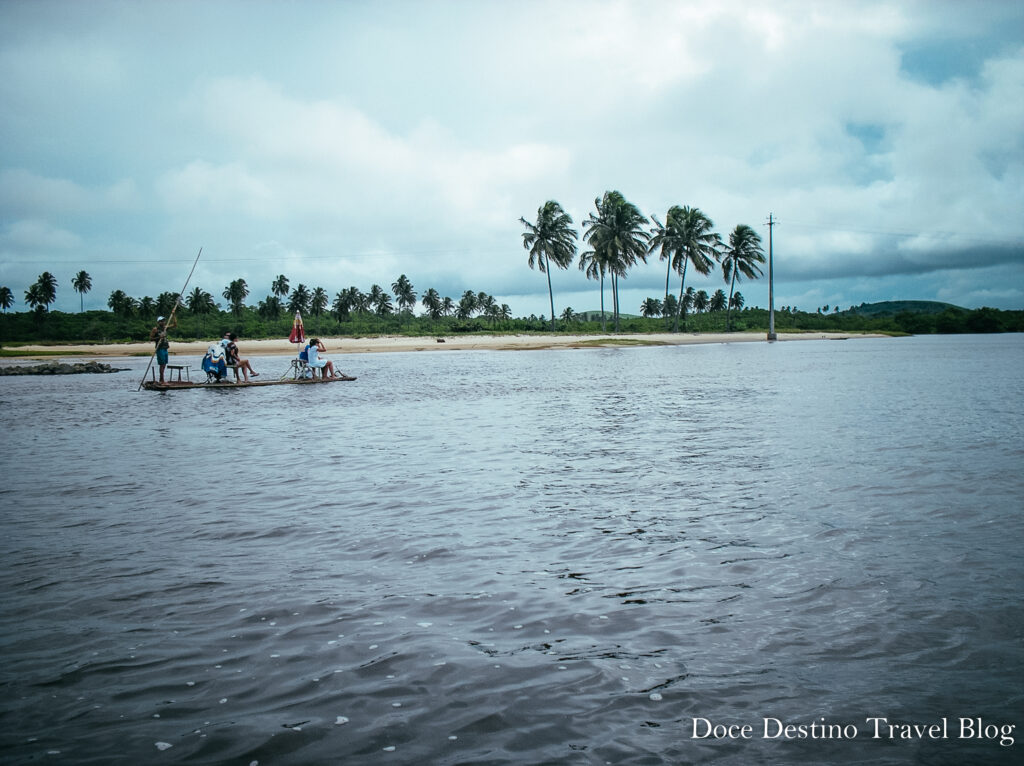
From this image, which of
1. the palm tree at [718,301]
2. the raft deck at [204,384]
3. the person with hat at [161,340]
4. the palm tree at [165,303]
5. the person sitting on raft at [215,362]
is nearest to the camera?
the raft deck at [204,384]

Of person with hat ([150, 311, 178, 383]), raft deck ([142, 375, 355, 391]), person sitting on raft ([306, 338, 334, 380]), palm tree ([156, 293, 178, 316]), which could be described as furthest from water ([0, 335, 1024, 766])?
palm tree ([156, 293, 178, 316])

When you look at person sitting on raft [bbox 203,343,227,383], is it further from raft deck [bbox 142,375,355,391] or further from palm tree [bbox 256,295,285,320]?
palm tree [bbox 256,295,285,320]

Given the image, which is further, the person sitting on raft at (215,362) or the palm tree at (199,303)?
the palm tree at (199,303)

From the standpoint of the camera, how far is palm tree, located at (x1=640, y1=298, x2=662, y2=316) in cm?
15588

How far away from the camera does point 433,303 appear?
132 meters

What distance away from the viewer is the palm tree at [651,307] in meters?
156

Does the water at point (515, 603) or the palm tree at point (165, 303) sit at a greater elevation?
the palm tree at point (165, 303)

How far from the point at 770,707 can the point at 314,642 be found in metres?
2.65

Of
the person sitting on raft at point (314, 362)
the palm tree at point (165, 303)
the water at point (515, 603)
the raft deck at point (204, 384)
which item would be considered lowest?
the water at point (515, 603)

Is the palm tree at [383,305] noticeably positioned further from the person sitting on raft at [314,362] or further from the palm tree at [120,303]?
the person sitting on raft at [314,362]

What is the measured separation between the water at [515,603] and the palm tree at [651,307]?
148 meters

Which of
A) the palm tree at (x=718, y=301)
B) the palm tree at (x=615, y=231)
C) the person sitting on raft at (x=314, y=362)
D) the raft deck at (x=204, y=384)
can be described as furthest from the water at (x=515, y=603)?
the palm tree at (x=718, y=301)

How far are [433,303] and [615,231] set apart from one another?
65.7 m

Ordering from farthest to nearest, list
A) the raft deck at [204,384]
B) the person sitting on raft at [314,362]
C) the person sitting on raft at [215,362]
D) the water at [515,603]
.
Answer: the person sitting on raft at [314,362] < the person sitting on raft at [215,362] < the raft deck at [204,384] < the water at [515,603]
